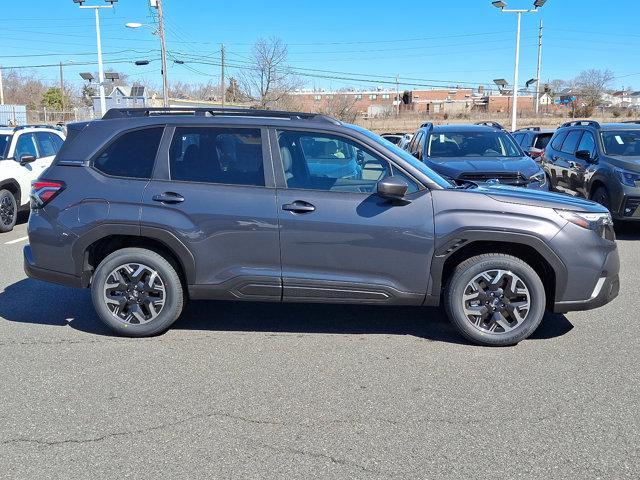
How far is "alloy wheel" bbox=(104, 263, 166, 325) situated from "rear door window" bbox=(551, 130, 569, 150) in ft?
32.0

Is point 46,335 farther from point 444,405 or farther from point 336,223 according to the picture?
point 444,405

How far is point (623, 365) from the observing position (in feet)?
14.4

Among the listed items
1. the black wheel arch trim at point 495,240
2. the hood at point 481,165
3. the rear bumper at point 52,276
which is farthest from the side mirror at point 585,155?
the rear bumper at point 52,276

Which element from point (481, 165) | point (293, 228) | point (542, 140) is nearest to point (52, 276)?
point (293, 228)

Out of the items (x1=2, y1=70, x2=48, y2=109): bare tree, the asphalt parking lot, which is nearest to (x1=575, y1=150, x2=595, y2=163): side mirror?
the asphalt parking lot

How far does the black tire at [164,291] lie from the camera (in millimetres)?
4898

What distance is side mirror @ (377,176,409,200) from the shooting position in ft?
14.7

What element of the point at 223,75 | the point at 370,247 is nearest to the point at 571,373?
the point at 370,247

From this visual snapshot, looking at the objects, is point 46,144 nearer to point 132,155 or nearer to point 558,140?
point 132,155

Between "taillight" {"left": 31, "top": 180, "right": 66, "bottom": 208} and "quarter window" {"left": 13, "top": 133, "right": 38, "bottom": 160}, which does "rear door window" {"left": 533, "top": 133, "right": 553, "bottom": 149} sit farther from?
"taillight" {"left": 31, "top": 180, "right": 66, "bottom": 208}

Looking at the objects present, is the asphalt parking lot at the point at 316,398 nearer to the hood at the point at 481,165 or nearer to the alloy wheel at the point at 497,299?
the alloy wheel at the point at 497,299

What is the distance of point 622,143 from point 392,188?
24.6 feet

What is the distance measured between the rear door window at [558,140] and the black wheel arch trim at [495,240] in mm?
8285

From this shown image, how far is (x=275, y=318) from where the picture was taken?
5.52 meters
